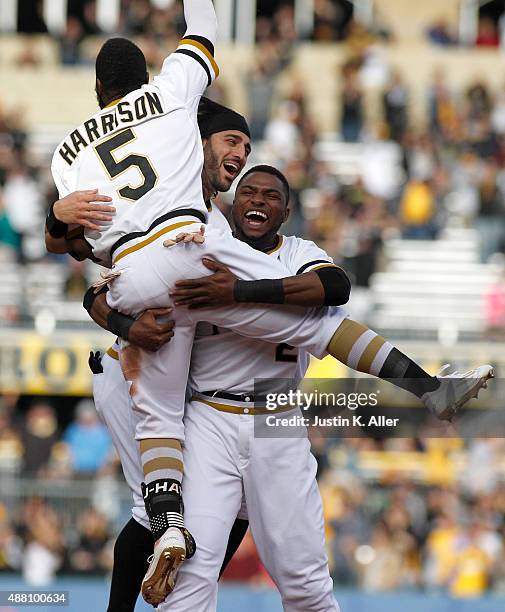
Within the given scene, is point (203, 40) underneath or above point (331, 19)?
underneath

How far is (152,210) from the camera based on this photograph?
5.76 m

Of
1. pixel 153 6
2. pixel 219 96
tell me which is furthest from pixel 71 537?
pixel 153 6

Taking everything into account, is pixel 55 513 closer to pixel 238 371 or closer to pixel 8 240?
pixel 8 240

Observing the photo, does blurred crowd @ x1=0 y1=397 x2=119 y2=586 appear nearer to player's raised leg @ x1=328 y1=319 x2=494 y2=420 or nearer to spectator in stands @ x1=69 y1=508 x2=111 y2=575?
spectator in stands @ x1=69 y1=508 x2=111 y2=575

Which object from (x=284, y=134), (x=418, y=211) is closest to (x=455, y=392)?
(x=418, y=211)

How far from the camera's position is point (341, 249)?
17.1m

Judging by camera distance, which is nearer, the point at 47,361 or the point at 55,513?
the point at 55,513

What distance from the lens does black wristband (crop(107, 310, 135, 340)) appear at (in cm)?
579

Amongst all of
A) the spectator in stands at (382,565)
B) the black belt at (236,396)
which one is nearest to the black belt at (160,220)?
the black belt at (236,396)

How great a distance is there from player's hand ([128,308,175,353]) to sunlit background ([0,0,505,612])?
2787mm

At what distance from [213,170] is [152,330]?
0.88 meters

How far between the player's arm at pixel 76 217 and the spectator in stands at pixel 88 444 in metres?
8.12

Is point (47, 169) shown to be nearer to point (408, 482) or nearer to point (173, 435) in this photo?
point (408, 482)

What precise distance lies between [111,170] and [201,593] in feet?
5.77
